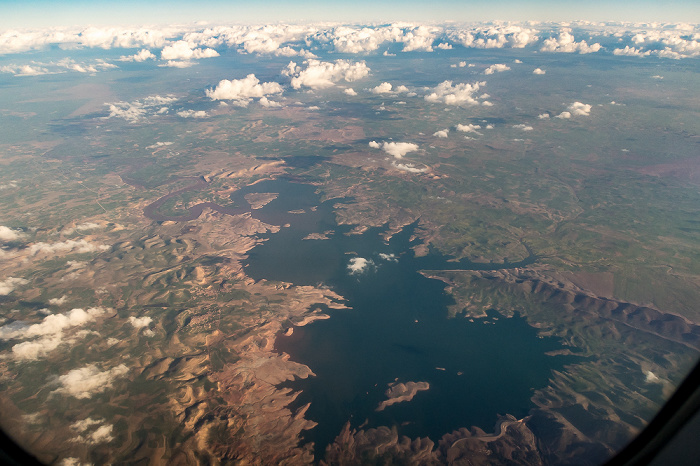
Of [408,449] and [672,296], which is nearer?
[408,449]

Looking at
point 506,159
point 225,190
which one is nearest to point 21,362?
point 225,190

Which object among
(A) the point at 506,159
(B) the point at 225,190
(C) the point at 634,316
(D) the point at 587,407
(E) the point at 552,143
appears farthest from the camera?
(E) the point at 552,143

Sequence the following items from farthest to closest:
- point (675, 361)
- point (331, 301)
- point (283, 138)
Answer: point (283, 138) < point (331, 301) < point (675, 361)

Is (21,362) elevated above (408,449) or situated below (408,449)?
above

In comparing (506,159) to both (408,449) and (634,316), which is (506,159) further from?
(408,449)

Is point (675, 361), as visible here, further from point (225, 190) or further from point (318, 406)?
point (225, 190)

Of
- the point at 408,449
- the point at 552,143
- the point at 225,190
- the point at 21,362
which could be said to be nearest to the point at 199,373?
Answer: the point at 21,362
